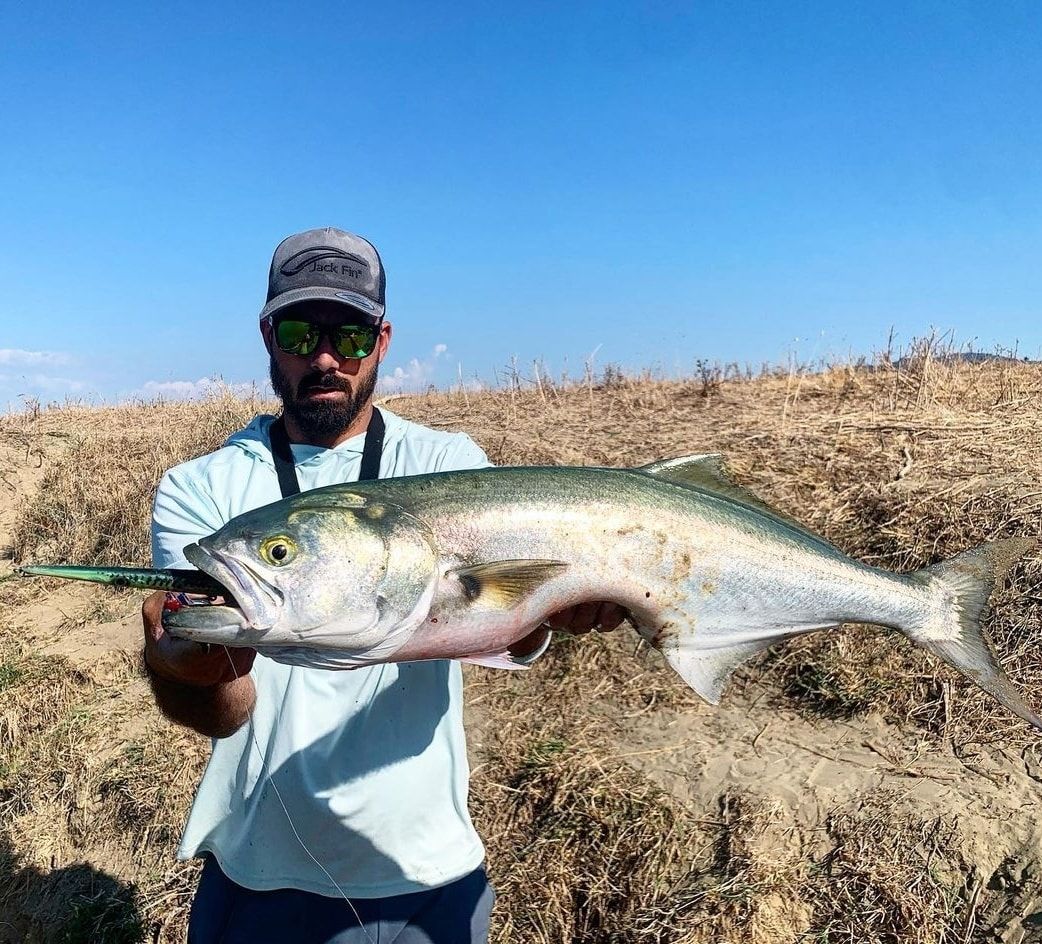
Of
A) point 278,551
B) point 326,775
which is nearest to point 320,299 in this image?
point 278,551

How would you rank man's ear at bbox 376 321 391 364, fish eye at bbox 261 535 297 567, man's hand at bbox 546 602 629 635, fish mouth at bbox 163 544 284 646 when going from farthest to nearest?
man's ear at bbox 376 321 391 364, man's hand at bbox 546 602 629 635, fish eye at bbox 261 535 297 567, fish mouth at bbox 163 544 284 646

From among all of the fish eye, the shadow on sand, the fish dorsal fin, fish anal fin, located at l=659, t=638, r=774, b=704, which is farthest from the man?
the shadow on sand

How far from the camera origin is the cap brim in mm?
3068

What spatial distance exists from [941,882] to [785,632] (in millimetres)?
2887

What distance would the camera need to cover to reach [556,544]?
7.73ft

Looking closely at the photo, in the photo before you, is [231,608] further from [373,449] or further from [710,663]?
[710,663]

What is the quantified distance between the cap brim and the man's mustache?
291 mm

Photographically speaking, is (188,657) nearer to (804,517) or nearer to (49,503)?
(804,517)

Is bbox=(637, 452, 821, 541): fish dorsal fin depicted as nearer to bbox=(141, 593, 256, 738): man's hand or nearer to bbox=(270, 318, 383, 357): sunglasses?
bbox=(270, 318, 383, 357): sunglasses

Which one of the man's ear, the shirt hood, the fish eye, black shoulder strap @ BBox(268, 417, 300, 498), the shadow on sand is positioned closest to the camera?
the fish eye

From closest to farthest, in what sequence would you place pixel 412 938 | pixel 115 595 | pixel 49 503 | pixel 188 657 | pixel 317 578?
pixel 317 578 → pixel 188 657 → pixel 412 938 → pixel 115 595 → pixel 49 503

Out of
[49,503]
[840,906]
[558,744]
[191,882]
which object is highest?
[49,503]

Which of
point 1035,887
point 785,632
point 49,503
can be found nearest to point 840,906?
point 1035,887

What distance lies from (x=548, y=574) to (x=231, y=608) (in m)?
0.89
